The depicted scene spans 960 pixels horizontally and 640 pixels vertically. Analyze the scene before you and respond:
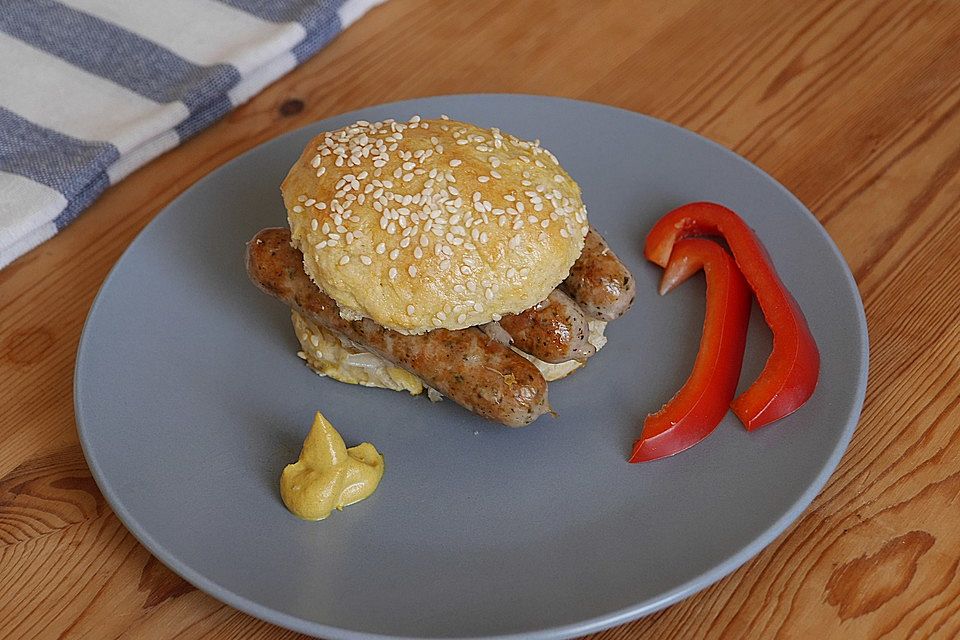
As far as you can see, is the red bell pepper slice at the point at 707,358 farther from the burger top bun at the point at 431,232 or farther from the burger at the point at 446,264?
the burger top bun at the point at 431,232

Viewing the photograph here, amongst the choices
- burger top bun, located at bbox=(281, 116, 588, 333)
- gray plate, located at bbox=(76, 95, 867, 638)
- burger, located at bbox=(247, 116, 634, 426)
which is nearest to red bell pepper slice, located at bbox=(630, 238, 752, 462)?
gray plate, located at bbox=(76, 95, 867, 638)

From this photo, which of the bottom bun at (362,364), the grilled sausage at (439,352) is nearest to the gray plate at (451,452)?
the bottom bun at (362,364)

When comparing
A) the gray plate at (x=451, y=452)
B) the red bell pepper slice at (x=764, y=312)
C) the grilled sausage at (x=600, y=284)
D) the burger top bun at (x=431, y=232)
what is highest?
the burger top bun at (x=431, y=232)

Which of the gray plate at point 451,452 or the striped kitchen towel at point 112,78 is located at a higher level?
the striped kitchen towel at point 112,78

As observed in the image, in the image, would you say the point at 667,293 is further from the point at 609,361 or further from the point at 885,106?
the point at 885,106

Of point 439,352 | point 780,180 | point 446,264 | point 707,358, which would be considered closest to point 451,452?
point 439,352

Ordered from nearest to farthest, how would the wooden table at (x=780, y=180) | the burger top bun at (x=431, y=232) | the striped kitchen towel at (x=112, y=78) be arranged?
the wooden table at (x=780, y=180), the burger top bun at (x=431, y=232), the striped kitchen towel at (x=112, y=78)

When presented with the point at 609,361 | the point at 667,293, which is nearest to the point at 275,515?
the point at 609,361
